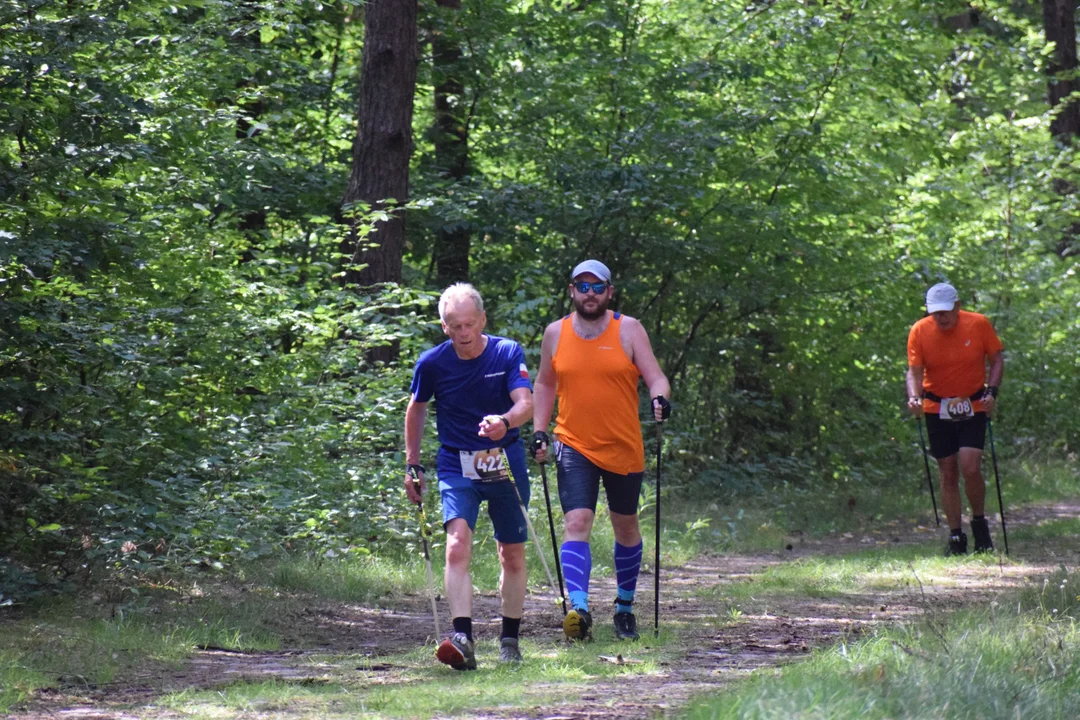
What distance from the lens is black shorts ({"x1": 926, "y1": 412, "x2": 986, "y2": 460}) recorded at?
1135 cm

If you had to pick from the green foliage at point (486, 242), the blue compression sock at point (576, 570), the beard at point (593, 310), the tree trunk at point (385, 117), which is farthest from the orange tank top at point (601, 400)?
the tree trunk at point (385, 117)

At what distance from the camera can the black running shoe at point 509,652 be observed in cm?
685

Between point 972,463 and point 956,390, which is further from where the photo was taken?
point 956,390

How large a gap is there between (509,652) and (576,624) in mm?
585

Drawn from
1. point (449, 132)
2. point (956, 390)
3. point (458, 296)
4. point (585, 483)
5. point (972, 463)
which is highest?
point (449, 132)

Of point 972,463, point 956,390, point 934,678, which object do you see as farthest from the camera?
point 956,390

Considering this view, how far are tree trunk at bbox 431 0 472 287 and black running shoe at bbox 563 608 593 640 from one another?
30.6ft

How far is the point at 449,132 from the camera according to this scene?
17.6m

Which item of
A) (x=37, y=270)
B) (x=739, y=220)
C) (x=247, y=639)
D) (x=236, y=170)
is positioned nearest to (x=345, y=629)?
(x=247, y=639)

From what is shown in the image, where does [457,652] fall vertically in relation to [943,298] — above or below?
below

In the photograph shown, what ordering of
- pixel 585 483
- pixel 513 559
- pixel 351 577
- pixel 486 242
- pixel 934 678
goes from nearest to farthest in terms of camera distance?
1. pixel 934 678
2. pixel 513 559
3. pixel 585 483
4. pixel 351 577
5. pixel 486 242

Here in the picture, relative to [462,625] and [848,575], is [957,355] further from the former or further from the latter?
[462,625]

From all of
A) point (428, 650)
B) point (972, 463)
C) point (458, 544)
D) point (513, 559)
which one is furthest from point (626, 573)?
point (972, 463)

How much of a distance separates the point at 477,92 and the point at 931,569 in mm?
9155
